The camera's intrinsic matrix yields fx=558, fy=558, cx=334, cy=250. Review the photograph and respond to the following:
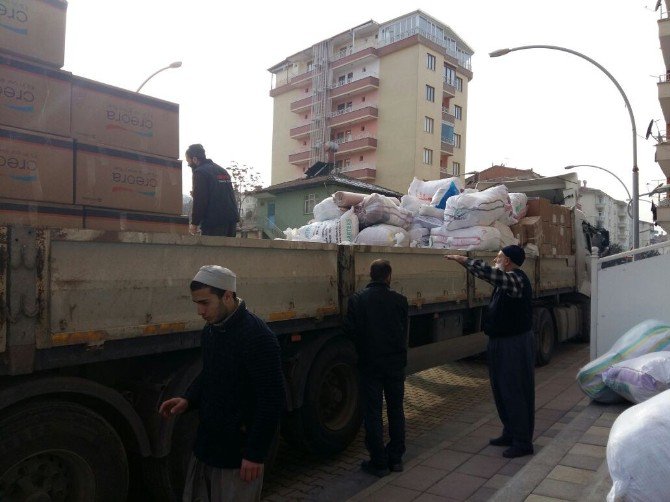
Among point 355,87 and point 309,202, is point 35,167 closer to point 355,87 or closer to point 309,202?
point 309,202

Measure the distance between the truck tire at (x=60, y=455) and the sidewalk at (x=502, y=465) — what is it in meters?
1.71

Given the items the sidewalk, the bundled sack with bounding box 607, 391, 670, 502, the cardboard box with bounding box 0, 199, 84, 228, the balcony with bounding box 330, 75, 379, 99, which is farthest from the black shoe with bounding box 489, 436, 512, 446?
the balcony with bounding box 330, 75, 379, 99

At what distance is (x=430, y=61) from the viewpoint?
43.6 metres

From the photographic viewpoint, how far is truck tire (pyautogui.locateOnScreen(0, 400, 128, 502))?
2674 mm

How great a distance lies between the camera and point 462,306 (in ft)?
22.2

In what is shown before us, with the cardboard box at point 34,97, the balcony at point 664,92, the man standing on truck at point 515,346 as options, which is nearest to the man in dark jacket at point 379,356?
the man standing on truck at point 515,346

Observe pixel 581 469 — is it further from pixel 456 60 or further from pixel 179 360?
pixel 456 60

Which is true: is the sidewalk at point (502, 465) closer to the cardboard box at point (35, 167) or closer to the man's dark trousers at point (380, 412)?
the man's dark trousers at point (380, 412)

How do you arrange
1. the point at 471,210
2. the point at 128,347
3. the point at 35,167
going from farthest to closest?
the point at 471,210 → the point at 128,347 → the point at 35,167

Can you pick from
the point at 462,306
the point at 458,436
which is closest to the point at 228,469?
the point at 458,436

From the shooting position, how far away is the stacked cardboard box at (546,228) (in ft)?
28.1

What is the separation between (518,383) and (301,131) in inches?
1884

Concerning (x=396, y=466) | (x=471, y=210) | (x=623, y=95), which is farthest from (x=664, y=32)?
(x=396, y=466)

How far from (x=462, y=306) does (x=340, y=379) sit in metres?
2.42
